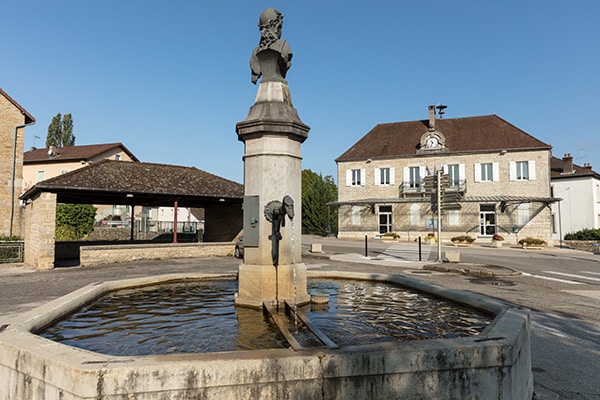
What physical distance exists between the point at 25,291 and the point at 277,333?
914 cm

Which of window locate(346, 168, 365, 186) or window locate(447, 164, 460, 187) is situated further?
window locate(346, 168, 365, 186)

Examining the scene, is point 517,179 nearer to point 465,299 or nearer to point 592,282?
point 592,282

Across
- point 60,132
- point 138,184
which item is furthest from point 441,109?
point 60,132

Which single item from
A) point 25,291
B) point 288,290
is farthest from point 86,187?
point 288,290

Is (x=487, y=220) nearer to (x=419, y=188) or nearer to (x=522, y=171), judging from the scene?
(x=522, y=171)

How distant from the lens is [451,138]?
36219 mm

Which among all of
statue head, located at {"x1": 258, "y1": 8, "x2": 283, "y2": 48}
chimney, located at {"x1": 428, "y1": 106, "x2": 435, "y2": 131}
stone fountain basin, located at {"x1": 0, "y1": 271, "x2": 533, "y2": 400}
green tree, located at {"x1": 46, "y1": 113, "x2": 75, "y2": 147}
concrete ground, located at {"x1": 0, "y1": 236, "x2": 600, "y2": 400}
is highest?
green tree, located at {"x1": 46, "y1": 113, "x2": 75, "y2": 147}

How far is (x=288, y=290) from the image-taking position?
213 inches

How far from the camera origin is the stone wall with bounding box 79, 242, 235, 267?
16062mm

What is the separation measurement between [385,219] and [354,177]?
5322 millimetres

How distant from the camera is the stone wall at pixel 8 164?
23.6 m

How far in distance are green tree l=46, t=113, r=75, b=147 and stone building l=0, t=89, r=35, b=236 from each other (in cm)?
3954

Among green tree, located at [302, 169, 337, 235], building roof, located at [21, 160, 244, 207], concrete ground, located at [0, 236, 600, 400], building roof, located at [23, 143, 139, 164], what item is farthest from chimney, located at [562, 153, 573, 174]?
building roof, located at [23, 143, 139, 164]

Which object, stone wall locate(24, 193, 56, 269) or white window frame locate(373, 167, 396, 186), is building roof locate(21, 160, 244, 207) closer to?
stone wall locate(24, 193, 56, 269)
